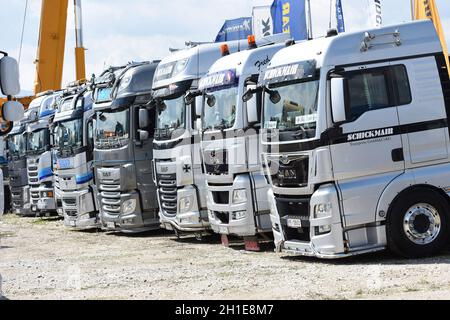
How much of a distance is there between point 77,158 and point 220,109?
22.8 ft

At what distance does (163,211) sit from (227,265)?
14.4ft

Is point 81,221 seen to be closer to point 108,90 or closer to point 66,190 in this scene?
point 66,190

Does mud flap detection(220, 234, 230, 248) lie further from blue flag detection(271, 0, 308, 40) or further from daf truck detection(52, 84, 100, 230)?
blue flag detection(271, 0, 308, 40)

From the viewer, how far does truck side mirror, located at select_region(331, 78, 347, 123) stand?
1035 centimetres

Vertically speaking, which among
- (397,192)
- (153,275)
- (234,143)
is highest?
(234,143)

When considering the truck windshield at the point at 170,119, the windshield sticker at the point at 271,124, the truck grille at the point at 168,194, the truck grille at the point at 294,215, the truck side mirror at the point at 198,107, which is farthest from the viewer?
the truck grille at the point at 168,194

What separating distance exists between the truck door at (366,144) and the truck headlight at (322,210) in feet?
0.64

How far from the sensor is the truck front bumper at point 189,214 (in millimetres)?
14492

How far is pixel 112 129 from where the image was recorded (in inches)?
673

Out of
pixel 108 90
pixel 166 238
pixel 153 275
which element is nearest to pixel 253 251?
pixel 153 275

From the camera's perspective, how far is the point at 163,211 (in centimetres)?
1559

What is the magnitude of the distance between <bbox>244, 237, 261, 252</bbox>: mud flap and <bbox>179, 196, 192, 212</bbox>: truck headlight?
5.95ft

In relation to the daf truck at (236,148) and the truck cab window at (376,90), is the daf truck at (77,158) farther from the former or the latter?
the truck cab window at (376,90)

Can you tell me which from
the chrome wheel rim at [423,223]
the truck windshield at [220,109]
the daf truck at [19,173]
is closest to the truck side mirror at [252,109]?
the truck windshield at [220,109]
